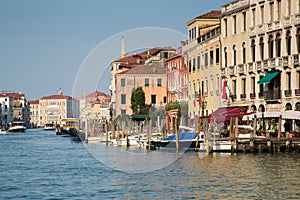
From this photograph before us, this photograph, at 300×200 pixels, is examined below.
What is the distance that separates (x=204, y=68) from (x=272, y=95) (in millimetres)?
7700

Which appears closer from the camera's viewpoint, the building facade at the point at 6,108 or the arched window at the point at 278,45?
the arched window at the point at 278,45

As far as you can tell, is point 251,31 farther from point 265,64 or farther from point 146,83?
point 146,83

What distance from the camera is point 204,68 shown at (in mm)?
45719

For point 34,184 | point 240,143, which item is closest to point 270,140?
point 240,143

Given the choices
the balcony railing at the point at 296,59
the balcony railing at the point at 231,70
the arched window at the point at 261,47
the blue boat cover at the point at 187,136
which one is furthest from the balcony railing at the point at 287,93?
the balcony railing at the point at 231,70

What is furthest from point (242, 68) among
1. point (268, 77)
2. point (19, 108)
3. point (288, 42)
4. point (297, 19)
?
point (19, 108)

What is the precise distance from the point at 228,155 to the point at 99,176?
895 cm

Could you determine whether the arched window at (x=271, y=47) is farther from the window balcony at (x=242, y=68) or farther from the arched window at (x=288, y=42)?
the window balcony at (x=242, y=68)

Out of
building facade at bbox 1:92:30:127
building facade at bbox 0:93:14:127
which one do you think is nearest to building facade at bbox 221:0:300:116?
building facade at bbox 0:93:14:127

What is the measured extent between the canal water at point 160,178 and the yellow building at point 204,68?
1291 centimetres

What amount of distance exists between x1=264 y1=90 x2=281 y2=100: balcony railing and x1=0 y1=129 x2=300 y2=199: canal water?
278 inches

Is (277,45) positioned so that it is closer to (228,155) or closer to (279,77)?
(279,77)

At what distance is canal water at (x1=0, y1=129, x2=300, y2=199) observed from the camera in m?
19.7

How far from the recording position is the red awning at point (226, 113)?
39.6m
